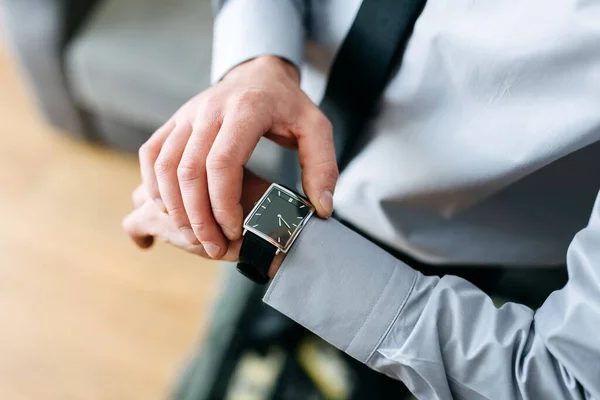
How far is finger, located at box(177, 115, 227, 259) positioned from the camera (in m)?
0.59

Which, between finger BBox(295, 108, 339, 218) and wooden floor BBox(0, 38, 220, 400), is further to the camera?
wooden floor BBox(0, 38, 220, 400)

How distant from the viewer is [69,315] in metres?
1.38

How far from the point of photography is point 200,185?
590 millimetres

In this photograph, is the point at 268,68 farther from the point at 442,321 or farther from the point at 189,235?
the point at 442,321

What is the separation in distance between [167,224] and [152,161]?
8cm

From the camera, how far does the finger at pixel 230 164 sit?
0.58m

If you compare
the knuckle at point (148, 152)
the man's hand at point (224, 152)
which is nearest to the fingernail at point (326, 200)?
the man's hand at point (224, 152)

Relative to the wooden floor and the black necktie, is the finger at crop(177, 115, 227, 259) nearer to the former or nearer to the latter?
the black necktie

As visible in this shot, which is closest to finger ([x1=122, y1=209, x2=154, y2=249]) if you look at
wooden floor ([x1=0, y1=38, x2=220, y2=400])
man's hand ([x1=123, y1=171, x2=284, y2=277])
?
man's hand ([x1=123, y1=171, x2=284, y2=277])

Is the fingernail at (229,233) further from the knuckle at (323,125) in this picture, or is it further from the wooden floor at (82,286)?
the wooden floor at (82,286)

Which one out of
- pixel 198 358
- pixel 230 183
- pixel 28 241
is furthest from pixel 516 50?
pixel 28 241

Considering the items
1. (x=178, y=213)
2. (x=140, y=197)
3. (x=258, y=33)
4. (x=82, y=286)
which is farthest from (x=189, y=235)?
(x=82, y=286)

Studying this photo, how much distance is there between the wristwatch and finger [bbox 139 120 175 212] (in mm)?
127

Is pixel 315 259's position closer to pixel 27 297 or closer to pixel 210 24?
pixel 210 24
